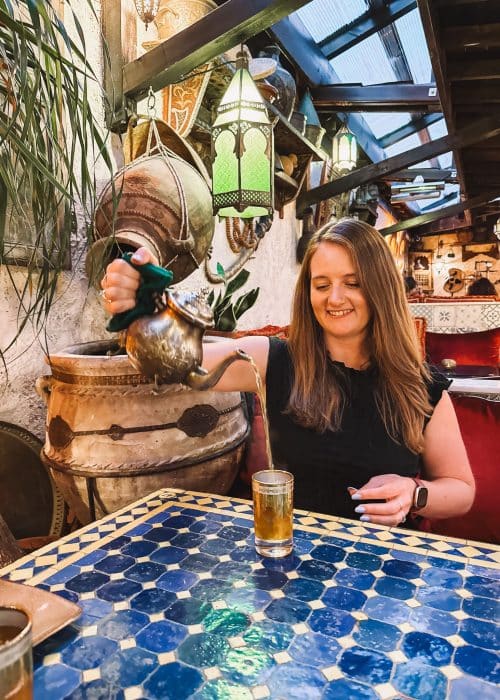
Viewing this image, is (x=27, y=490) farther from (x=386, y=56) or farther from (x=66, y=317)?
(x=386, y=56)

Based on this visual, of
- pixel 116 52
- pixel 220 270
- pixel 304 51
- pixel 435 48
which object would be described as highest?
pixel 304 51

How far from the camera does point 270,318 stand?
5.07 metres

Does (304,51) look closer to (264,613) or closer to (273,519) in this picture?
(273,519)

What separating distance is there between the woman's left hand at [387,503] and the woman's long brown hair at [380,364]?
29 cm

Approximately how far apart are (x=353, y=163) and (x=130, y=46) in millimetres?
3382

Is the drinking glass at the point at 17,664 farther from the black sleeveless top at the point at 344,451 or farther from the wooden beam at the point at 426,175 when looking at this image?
the wooden beam at the point at 426,175

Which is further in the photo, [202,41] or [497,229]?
[497,229]

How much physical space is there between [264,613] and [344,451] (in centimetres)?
79

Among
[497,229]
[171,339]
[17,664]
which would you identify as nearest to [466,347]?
[171,339]

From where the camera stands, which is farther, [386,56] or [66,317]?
[386,56]

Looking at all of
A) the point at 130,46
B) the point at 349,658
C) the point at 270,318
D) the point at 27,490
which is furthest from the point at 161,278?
the point at 270,318

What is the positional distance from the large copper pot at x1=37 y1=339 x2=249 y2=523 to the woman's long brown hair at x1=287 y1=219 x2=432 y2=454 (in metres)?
0.37

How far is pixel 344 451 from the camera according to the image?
156cm

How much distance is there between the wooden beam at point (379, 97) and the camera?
16.8 ft
